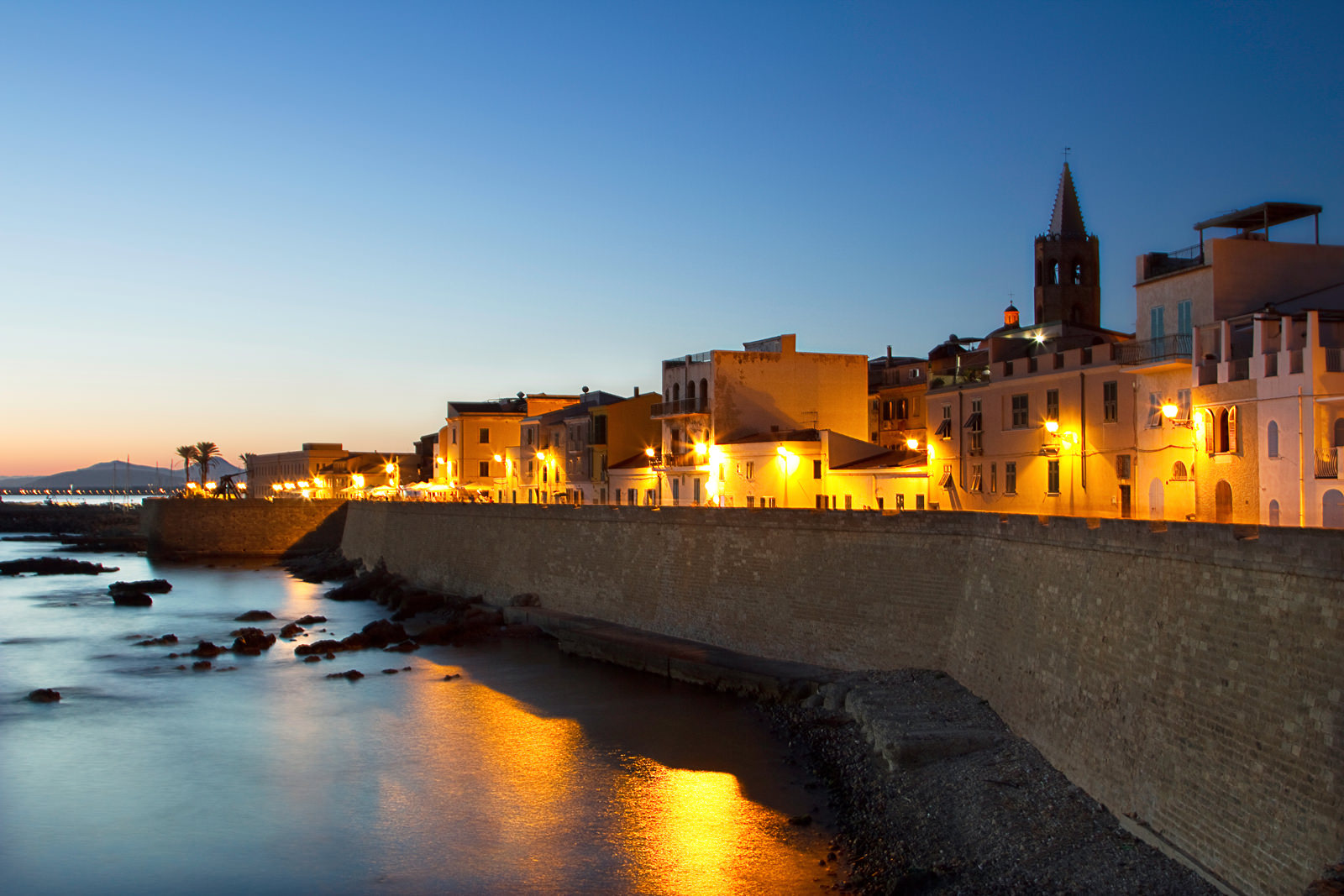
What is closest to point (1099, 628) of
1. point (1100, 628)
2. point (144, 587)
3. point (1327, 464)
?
point (1100, 628)

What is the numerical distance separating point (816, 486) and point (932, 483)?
6.41 meters

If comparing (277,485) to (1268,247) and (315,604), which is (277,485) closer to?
(315,604)

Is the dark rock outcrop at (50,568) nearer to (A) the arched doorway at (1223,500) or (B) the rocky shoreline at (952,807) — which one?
(B) the rocky shoreline at (952,807)

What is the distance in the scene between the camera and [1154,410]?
1100 inches

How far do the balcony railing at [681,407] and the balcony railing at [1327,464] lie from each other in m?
27.6

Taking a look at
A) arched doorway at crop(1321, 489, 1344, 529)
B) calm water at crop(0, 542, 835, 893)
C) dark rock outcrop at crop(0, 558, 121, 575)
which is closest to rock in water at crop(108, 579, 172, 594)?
dark rock outcrop at crop(0, 558, 121, 575)

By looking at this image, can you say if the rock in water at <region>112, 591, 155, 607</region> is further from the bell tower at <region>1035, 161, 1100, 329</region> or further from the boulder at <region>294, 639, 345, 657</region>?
the bell tower at <region>1035, 161, 1100, 329</region>

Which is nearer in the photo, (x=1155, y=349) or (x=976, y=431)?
(x=1155, y=349)

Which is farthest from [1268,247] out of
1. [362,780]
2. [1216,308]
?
[362,780]

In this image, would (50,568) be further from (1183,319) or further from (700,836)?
(1183,319)

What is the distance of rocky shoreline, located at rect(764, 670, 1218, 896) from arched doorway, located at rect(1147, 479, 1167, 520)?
8.16 metres

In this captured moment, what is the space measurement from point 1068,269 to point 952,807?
5026cm

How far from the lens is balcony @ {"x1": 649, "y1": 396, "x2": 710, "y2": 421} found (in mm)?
47625

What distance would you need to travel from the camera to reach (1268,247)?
89.0 ft
